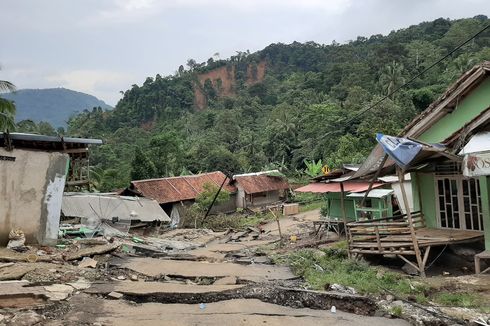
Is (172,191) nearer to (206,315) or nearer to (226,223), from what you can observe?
(226,223)

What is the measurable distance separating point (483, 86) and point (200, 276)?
8.30 m

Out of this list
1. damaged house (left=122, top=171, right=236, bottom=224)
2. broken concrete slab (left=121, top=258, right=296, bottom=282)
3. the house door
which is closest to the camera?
broken concrete slab (left=121, top=258, right=296, bottom=282)

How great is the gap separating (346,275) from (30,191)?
764 cm

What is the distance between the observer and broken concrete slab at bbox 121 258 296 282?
32.4 ft

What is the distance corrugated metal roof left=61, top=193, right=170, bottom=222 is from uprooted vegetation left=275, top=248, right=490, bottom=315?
1126 centimetres

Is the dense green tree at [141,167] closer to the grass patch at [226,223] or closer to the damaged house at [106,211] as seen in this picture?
the grass patch at [226,223]

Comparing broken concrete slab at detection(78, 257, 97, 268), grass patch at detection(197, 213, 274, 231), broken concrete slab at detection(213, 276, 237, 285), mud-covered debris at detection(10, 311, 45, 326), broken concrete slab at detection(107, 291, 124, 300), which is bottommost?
grass patch at detection(197, 213, 274, 231)

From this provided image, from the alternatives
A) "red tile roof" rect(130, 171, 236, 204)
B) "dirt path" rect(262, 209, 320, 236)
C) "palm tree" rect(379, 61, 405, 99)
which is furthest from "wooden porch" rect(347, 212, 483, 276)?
"palm tree" rect(379, 61, 405, 99)

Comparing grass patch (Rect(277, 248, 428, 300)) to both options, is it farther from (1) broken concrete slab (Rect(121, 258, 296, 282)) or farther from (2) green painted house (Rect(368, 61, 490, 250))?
(2) green painted house (Rect(368, 61, 490, 250))

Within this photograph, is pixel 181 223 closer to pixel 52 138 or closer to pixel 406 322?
pixel 52 138

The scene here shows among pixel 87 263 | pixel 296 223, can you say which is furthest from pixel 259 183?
pixel 87 263

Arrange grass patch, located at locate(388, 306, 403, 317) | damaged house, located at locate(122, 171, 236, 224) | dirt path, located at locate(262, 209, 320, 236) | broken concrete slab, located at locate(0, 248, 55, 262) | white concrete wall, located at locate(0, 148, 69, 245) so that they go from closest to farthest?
grass patch, located at locate(388, 306, 403, 317)
broken concrete slab, located at locate(0, 248, 55, 262)
white concrete wall, located at locate(0, 148, 69, 245)
dirt path, located at locate(262, 209, 320, 236)
damaged house, located at locate(122, 171, 236, 224)

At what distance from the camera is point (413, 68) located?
57.7 meters

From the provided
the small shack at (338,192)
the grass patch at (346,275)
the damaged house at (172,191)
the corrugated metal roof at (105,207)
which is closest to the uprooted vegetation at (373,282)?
the grass patch at (346,275)
